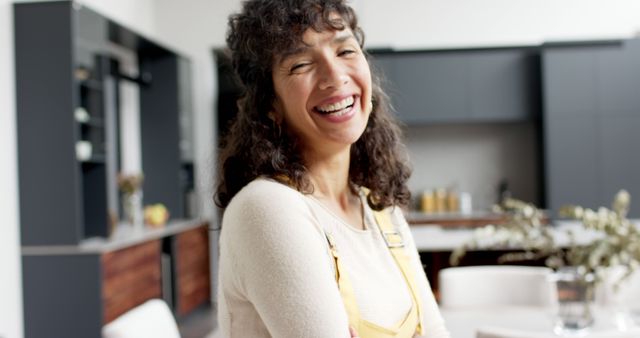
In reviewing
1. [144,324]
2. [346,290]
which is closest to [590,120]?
[144,324]

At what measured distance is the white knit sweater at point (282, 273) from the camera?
3.27ft

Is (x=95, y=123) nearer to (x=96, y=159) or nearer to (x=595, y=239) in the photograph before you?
(x=96, y=159)

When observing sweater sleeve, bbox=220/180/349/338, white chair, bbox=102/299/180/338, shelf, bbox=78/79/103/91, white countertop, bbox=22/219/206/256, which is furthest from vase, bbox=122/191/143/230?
sweater sleeve, bbox=220/180/349/338

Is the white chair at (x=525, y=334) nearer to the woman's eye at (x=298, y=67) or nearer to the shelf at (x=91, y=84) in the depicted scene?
the woman's eye at (x=298, y=67)

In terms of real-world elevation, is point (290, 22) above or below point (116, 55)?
below

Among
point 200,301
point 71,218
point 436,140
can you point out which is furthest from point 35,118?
point 436,140

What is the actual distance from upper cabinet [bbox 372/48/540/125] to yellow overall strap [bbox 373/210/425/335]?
17.6ft

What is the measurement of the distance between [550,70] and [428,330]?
18.2 ft

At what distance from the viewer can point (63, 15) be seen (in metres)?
4.23

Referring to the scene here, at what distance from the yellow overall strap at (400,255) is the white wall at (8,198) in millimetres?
3326

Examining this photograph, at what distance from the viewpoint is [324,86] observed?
1160 millimetres

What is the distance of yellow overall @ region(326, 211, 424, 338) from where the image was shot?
1.10m

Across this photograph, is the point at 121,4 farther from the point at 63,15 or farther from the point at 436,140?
the point at 436,140

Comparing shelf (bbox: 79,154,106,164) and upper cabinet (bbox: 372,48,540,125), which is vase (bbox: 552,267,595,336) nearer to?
shelf (bbox: 79,154,106,164)
